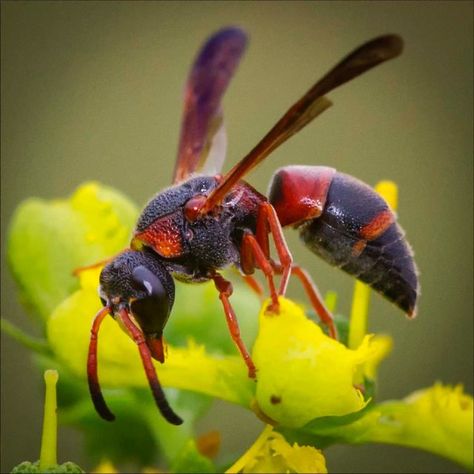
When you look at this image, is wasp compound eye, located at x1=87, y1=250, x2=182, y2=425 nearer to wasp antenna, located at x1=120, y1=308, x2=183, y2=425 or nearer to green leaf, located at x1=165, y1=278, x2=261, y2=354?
wasp antenna, located at x1=120, y1=308, x2=183, y2=425

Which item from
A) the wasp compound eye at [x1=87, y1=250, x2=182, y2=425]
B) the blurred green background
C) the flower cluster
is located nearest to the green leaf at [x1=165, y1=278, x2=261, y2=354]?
the flower cluster

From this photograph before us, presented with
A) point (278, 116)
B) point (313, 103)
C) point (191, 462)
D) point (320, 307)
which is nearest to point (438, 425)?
point (320, 307)

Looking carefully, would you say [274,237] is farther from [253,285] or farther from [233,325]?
[253,285]

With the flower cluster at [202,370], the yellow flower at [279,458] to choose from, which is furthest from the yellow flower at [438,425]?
the yellow flower at [279,458]

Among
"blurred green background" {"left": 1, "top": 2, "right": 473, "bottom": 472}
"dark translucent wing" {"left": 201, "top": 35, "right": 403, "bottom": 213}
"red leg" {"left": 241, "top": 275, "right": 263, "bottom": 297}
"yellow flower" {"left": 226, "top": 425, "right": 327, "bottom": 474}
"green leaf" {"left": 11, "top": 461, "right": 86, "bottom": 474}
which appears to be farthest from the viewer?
"blurred green background" {"left": 1, "top": 2, "right": 473, "bottom": 472}

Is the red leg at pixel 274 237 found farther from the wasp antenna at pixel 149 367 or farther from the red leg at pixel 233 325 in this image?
the wasp antenna at pixel 149 367

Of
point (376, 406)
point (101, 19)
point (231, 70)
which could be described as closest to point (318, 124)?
point (101, 19)
